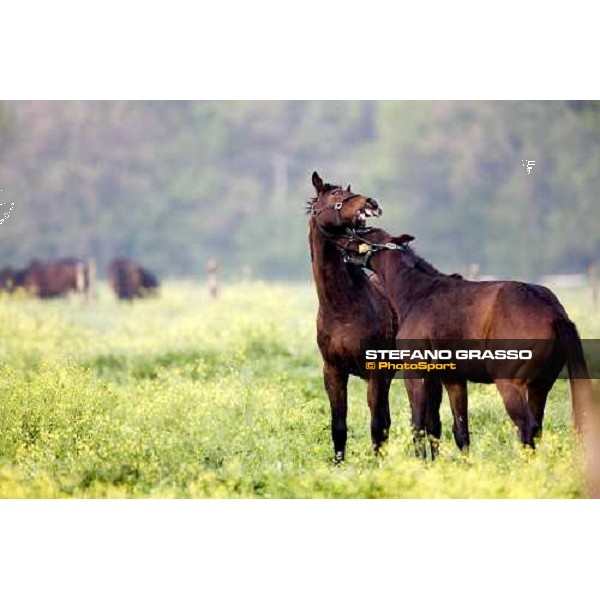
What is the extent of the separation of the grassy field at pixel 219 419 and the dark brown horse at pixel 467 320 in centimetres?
13

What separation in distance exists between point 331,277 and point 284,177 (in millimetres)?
974

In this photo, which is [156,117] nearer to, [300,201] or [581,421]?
[300,201]

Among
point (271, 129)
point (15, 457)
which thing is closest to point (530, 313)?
point (271, 129)

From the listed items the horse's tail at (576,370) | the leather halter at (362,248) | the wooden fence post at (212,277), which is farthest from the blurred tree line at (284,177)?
the horse's tail at (576,370)

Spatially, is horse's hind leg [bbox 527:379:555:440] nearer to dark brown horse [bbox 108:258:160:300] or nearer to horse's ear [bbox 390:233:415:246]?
horse's ear [bbox 390:233:415:246]

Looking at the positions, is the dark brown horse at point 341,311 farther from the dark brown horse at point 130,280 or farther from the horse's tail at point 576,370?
the dark brown horse at point 130,280

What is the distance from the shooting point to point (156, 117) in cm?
932

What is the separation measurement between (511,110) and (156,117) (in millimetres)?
2542

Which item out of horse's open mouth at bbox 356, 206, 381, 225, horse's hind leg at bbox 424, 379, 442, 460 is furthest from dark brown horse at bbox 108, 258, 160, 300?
horse's hind leg at bbox 424, 379, 442, 460

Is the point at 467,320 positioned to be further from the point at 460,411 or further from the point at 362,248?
the point at 362,248

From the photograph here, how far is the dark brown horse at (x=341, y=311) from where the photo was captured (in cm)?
903

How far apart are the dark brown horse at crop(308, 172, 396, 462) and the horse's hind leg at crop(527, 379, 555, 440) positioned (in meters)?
1.00

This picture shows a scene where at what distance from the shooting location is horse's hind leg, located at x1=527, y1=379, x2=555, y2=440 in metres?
8.73

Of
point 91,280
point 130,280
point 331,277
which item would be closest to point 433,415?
point 331,277
